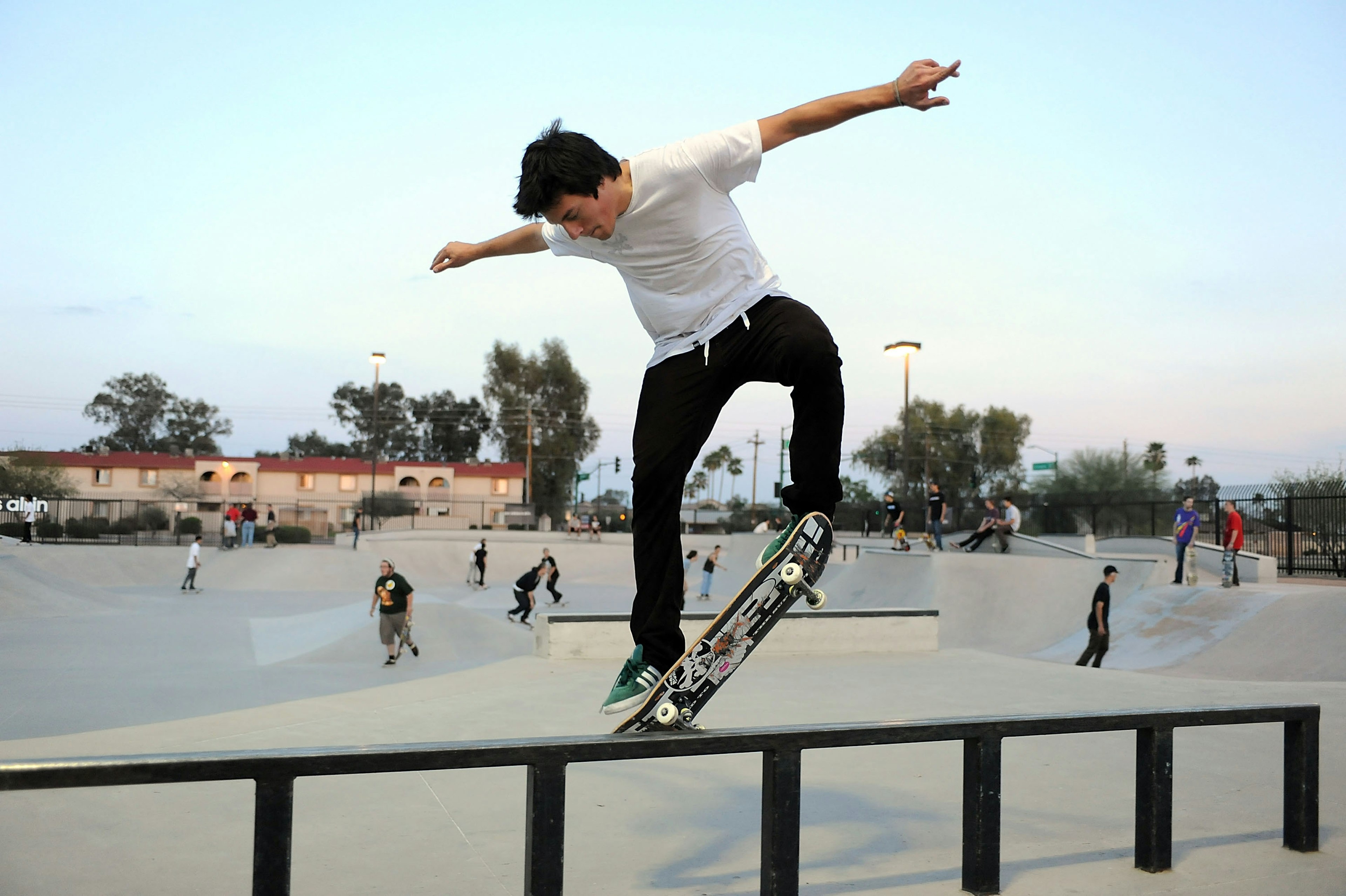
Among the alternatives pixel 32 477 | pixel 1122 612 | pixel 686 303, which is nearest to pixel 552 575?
pixel 1122 612

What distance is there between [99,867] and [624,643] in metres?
6.61

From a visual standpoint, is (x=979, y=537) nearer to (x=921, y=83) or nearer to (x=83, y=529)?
(x=921, y=83)

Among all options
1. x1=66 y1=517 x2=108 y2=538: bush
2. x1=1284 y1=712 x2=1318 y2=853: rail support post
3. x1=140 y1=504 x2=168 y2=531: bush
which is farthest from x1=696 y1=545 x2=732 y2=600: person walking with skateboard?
x1=140 y1=504 x2=168 y2=531: bush

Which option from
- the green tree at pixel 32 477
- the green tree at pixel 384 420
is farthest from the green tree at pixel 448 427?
the green tree at pixel 32 477

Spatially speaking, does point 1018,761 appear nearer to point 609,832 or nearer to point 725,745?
point 609,832

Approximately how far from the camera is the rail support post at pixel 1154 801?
321 centimetres

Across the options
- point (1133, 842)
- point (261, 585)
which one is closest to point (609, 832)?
point (1133, 842)

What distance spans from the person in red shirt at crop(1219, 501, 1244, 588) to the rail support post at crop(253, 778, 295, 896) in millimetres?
17681

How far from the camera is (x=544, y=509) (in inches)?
2420

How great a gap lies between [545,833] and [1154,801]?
7.25ft

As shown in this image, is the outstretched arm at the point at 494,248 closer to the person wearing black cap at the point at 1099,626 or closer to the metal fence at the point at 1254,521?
the person wearing black cap at the point at 1099,626

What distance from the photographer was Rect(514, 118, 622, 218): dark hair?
2.73 m

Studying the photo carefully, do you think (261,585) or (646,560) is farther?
(261,585)

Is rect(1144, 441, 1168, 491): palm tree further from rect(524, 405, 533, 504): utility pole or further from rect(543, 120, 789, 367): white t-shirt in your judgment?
rect(543, 120, 789, 367): white t-shirt
